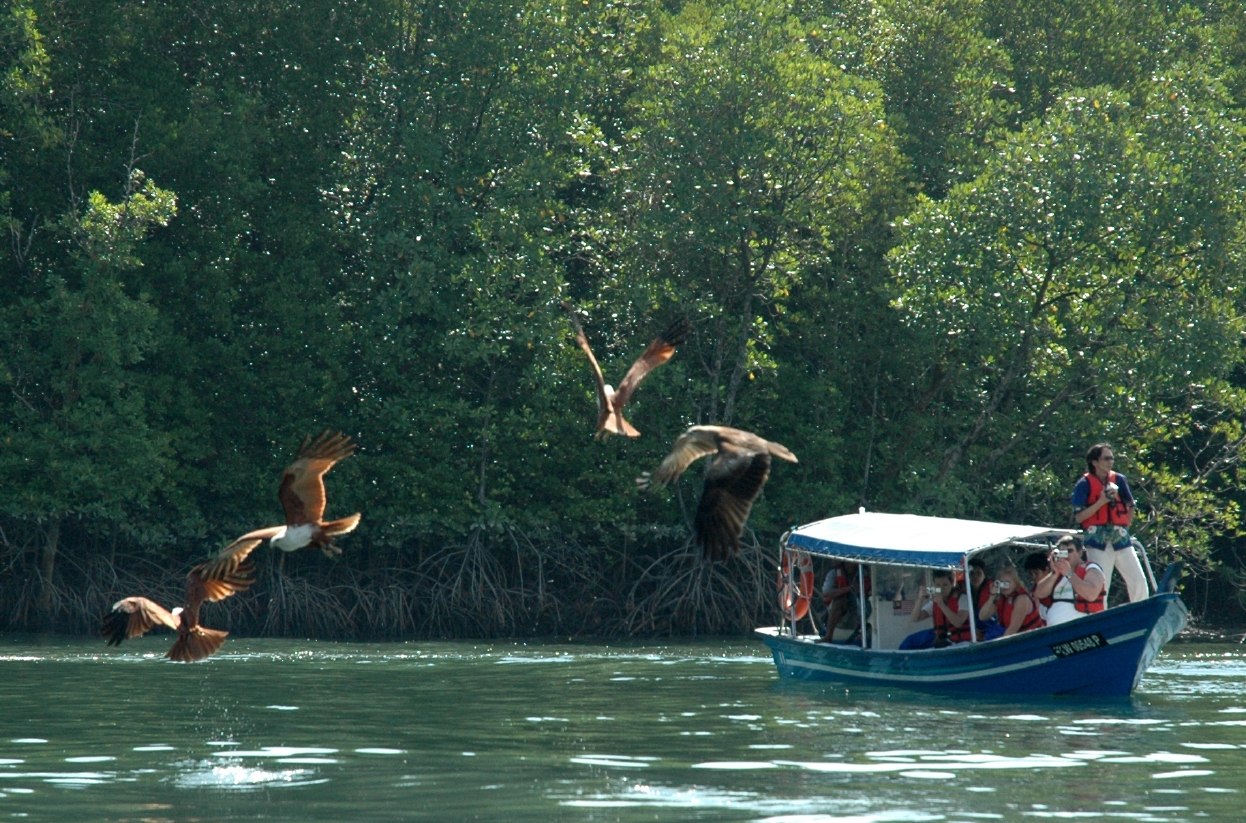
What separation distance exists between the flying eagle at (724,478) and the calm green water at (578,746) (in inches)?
68.1

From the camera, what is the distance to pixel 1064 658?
20.6 metres

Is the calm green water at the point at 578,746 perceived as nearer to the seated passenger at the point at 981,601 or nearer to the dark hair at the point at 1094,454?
the seated passenger at the point at 981,601

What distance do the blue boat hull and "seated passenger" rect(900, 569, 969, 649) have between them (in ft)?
2.13

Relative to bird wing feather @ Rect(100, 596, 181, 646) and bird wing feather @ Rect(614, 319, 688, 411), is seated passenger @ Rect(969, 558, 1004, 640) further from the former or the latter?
bird wing feather @ Rect(100, 596, 181, 646)

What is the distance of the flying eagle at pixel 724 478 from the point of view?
15.8 m

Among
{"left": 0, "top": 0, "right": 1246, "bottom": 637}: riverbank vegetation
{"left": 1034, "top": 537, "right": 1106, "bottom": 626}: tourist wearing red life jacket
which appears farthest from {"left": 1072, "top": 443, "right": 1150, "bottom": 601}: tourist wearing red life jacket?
{"left": 0, "top": 0, "right": 1246, "bottom": 637}: riverbank vegetation

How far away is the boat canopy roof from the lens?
2175 cm

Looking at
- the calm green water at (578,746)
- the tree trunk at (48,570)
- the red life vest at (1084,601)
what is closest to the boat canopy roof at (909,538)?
the red life vest at (1084,601)

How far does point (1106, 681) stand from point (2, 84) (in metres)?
19.4

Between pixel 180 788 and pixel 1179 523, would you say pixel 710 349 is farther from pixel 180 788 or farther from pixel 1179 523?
pixel 180 788

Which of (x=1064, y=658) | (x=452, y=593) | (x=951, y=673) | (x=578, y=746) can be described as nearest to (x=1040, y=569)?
(x=1064, y=658)

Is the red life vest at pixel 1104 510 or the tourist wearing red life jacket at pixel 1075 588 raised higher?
the red life vest at pixel 1104 510

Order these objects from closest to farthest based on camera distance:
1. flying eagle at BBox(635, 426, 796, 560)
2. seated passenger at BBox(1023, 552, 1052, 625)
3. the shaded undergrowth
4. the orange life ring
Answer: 1. flying eagle at BBox(635, 426, 796, 560)
2. seated passenger at BBox(1023, 552, 1052, 625)
3. the orange life ring
4. the shaded undergrowth

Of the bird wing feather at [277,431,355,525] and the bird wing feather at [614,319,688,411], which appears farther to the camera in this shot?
the bird wing feather at [614,319,688,411]
